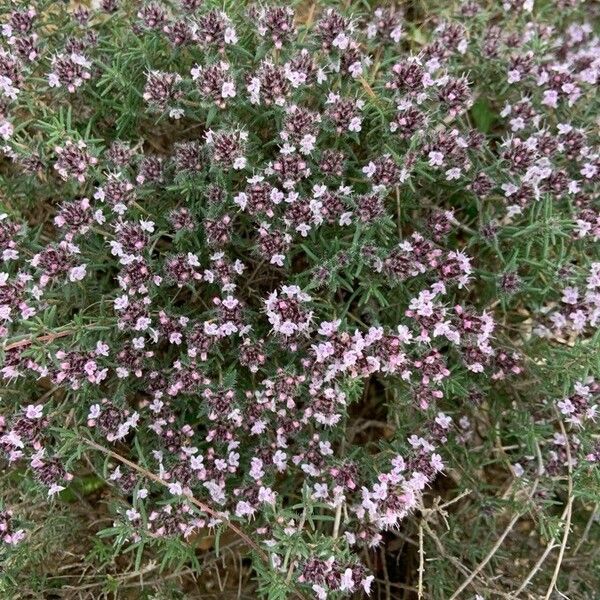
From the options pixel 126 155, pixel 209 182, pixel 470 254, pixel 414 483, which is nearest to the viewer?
pixel 414 483

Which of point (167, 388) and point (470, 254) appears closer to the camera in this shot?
point (167, 388)

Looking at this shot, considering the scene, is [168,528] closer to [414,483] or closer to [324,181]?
[414,483]

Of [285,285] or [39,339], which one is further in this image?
[285,285]

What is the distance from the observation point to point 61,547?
12.5 ft

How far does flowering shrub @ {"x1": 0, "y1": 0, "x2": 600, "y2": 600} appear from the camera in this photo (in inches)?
130

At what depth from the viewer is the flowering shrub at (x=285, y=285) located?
3.29 metres

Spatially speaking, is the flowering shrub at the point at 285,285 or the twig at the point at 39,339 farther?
the flowering shrub at the point at 285,285

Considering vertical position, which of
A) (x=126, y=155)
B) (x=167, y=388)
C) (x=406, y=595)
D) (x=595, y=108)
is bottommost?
(x=406, y=595)

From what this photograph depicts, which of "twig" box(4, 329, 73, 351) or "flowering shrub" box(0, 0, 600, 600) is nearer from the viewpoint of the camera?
"twig" box(4, 329, 73, 351)

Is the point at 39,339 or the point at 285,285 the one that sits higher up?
the point at 39,339

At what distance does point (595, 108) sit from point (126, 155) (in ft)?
8.91

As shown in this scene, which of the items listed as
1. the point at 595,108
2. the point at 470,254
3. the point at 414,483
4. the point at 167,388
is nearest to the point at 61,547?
the point at 167,388

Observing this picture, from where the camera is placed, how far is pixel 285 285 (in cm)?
361

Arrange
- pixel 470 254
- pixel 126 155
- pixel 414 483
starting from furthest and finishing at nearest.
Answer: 1. pixel 470 254
2. pixel 126 155
3. pixel 414 483
